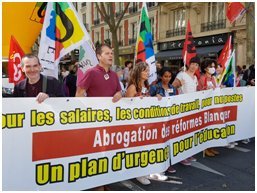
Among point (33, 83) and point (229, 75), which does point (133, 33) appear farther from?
point (33, 83)

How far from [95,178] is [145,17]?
3661mm

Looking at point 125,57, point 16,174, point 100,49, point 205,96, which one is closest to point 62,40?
point 100,49

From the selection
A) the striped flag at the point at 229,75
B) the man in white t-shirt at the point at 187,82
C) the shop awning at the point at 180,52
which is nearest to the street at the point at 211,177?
the man in white t-shirt at the point at 187,82

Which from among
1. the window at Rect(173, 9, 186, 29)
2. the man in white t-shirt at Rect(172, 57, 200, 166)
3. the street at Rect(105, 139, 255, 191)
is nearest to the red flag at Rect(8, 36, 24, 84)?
the street at Rect(105, 139, 255, 191)

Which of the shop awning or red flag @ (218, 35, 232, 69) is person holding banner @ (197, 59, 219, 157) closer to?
red flag @ (218, 35, 232, 69)

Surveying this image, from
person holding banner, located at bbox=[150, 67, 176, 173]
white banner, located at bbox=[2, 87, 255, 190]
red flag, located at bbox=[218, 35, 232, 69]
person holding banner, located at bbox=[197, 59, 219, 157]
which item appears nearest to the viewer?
white banner, located at bbox=[2, 87, 255, 190]

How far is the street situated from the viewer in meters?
4.14

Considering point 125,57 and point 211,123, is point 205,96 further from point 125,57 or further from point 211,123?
point 125,57

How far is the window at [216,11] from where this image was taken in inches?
871

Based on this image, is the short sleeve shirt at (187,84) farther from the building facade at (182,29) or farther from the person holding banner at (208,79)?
the building facade at (182,29)

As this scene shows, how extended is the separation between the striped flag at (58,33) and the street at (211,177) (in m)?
1.83

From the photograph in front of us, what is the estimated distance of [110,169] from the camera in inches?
147

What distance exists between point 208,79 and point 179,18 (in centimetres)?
2153

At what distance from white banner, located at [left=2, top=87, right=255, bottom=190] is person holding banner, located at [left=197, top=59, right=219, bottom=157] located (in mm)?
749
